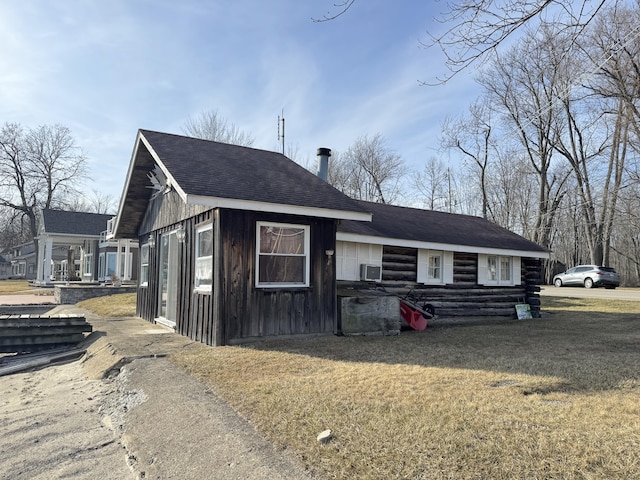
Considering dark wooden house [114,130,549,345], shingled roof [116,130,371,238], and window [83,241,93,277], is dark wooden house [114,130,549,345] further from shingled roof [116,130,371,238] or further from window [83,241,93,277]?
window [83,241,93,277]

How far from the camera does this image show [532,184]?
3806 cm

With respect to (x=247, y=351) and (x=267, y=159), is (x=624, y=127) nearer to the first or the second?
(x=267, y=159)

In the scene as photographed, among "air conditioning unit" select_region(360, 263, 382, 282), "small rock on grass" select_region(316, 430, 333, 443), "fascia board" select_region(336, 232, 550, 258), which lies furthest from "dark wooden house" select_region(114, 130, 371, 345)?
"small rock on grass" select_region(316, 430, 333, 443)

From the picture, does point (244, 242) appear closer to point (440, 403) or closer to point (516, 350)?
point (440, 403)

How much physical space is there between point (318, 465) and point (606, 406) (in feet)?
10.2

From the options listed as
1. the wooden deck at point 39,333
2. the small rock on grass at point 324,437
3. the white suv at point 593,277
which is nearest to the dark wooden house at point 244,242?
the wooden deck at point 39,333

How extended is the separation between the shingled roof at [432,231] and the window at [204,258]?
3015 millimetres

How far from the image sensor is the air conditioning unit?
1081cm

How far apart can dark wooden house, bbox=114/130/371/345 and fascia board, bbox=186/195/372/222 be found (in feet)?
0.06

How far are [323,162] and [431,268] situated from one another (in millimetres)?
4333

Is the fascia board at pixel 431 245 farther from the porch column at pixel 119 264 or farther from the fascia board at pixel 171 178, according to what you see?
the porch column at pixel 119 264

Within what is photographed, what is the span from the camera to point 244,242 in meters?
8.20

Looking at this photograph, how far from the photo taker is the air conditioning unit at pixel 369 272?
10.8m

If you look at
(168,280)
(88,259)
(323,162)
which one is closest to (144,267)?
(168,280)
